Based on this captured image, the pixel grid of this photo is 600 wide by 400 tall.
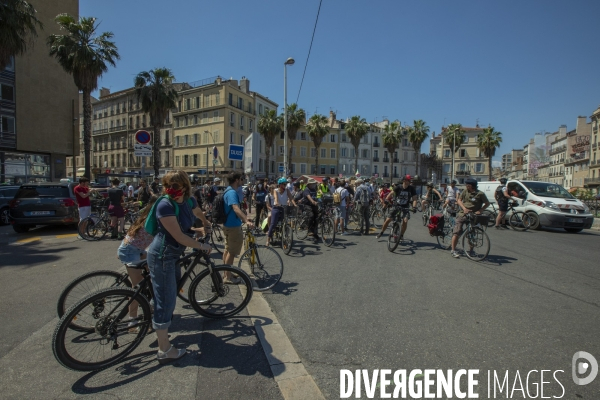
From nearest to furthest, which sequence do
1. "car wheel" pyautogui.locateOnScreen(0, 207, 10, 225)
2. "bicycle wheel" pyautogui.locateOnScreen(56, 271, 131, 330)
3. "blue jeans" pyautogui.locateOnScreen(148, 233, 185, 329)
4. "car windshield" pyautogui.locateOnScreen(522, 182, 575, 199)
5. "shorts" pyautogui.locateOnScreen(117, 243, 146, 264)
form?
"blue jeans" pyautogui.locateOnScreen(148, 233, 185, 329) → "bicycle wheel" pyautogui.locateOnScreen(56, 271, 131, 330) → "shorts" pyautogui.locateOnScreen(117, 243, 146, 264) → "car windshield" pyautogui.locateOnScreen(522, 182, 575, 199) → "car wheel" pyautogui.locateOnScreen(0, 207, 10, 225)

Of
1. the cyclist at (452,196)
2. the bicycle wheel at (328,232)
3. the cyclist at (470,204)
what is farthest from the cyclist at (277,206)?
the cyclist at (452,196)

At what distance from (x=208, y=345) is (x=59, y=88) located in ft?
110

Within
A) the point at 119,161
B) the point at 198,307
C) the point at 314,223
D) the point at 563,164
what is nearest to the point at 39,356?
the point at 198,307

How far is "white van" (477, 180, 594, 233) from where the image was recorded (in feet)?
37.8

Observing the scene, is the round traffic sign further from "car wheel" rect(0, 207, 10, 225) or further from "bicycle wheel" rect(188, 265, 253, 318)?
"bicycle wheel" rect(188, 265, 253, 318)

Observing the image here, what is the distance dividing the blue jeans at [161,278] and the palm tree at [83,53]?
73.9ft

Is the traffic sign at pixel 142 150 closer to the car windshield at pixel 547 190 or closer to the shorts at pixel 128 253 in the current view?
the shorts at pixel 128 253

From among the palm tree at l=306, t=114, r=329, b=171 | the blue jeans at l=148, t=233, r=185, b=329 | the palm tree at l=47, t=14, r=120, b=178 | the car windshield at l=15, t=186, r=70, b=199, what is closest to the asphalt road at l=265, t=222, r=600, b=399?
the blue jeans at l=148, t=233, r=185, b=329

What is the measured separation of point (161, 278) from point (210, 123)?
160 feet

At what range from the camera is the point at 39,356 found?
10.2ft

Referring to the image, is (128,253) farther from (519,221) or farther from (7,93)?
(7,93)

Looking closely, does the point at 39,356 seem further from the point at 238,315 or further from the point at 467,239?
the point at 467,239

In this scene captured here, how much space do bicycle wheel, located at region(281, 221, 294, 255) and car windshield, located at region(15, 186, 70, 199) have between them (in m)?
8.08

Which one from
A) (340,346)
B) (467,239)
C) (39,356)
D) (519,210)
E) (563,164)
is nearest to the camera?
(39,356)
